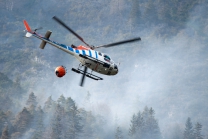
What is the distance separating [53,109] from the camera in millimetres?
146250

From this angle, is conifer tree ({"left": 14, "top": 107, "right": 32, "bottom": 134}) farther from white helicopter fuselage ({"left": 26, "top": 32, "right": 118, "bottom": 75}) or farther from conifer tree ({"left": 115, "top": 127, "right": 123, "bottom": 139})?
white helicopter fuselage ({"left": 26, "top": 32, "right": 118, "bottom": 75})

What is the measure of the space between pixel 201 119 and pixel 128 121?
27.8 m

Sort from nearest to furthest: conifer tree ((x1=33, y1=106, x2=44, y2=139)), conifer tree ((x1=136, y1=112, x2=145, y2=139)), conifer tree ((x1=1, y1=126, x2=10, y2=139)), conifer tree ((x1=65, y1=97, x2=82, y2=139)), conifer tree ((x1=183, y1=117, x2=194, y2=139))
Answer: conifer tree ((x1=1, y1=126, x2=10, y2=139))
conifer tree ((x1=33, y1=106, x2=44, y2=139))
conifer tree ((x1=65, y1=97, x2=82, y2=139))
conifer tree ((x1=136, y1=112, x2=145, y2=139))
conifer tree ((x1=183, y1=117, x2=194, y2=139))

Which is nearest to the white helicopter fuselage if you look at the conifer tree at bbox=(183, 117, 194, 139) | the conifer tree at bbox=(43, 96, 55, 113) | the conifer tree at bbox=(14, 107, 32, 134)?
the conifer tree at bbox=(14, 107, 32, 134)

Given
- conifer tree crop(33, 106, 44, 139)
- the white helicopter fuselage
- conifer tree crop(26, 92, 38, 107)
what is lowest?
the white helicopter fuselage

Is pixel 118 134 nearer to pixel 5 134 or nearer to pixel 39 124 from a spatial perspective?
pixel 39 124

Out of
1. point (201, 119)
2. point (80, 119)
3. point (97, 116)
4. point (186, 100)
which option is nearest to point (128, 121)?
point (97, 116)

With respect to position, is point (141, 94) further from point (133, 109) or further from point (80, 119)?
point (80, 119)

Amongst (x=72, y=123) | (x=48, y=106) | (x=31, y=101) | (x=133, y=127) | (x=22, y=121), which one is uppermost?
(x=31, y=101)

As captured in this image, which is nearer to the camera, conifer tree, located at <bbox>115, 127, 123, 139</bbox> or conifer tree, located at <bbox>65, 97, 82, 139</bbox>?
conifer tree, located at <bbox>65, 97, 82, 139</bbox>

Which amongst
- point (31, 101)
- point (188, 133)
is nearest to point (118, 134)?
point (188, 133)

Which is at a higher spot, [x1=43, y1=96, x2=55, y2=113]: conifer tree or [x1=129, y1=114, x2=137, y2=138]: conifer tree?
[x1=43, y1=96, x2=55, y2=113]: conifer tree

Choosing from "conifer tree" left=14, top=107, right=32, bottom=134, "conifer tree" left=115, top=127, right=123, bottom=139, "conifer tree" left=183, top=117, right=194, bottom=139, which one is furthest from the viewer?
"conifer tree" left=183, top=117, right=194, bottom=139

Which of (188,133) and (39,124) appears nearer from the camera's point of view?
(39,124)
